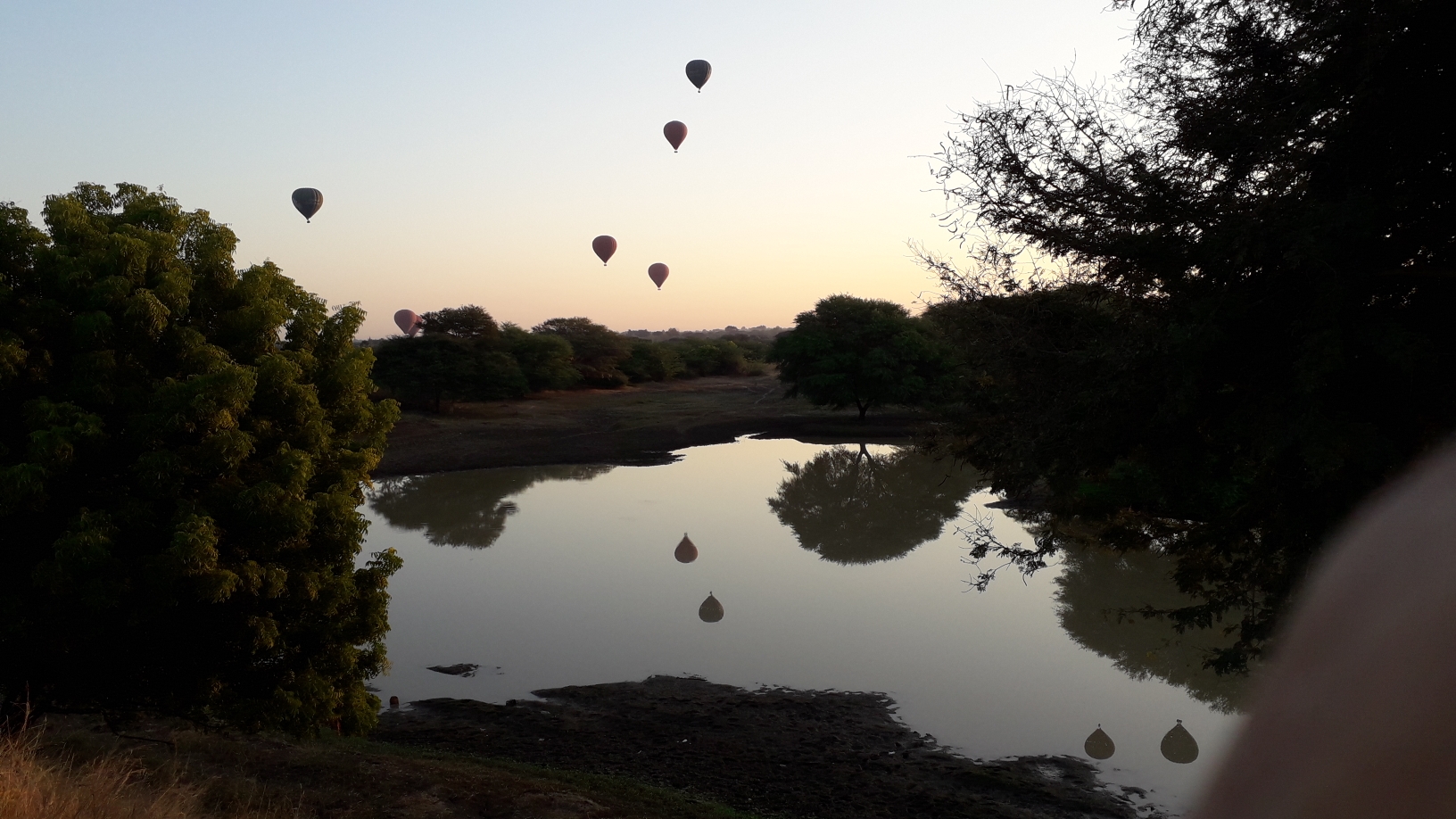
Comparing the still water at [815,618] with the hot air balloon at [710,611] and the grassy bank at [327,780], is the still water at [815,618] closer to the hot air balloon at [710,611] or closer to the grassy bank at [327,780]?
the hot air balloon at [710,611]

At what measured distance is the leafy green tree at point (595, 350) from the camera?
66375 mm

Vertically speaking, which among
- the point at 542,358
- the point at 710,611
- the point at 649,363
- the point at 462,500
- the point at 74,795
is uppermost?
the point at 649,363

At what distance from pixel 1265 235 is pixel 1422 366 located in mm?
1367

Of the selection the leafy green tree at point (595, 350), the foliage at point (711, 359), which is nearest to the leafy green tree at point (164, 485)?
the leafy green tree at point (595, 350)

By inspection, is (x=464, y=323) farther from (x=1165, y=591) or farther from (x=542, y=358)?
(x=1165, y=591)

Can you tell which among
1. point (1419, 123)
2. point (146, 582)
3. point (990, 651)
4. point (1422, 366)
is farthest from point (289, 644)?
point (990, 651)

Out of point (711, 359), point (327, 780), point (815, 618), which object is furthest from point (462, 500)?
point (711, 359)

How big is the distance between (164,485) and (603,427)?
135 ft

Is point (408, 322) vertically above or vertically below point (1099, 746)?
above

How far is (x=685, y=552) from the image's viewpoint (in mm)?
22984

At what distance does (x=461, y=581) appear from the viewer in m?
20.5

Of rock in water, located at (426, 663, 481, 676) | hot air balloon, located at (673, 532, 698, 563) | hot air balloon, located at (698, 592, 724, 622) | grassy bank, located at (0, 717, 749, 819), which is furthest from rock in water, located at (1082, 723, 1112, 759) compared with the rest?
hot air balloon, located at (673, 532, 698, 563)

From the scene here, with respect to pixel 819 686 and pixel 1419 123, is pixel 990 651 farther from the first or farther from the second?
pixel 1419 123

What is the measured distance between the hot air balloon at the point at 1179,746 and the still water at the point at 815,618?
114 mm
